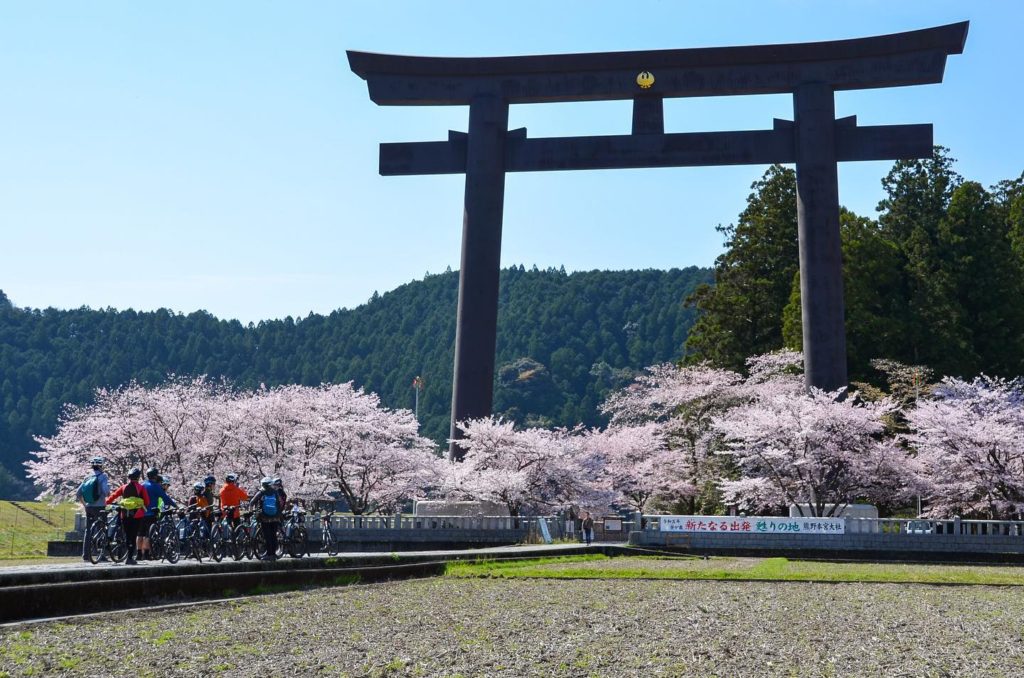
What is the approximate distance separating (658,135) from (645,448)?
1619cm

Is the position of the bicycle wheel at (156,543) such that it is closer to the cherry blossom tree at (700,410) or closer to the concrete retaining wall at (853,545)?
the concrete retaining wall at (853,545)

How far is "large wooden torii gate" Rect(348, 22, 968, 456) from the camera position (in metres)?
42.1

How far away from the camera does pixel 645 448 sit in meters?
54.0

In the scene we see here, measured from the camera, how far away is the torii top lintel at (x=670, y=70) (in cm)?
4162

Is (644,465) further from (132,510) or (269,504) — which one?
(132,510)

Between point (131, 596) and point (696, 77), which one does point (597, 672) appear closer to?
point (131, 596)

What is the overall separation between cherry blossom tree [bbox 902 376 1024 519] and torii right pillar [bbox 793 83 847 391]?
3538mm


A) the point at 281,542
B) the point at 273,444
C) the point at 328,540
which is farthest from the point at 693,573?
the point at 273,444

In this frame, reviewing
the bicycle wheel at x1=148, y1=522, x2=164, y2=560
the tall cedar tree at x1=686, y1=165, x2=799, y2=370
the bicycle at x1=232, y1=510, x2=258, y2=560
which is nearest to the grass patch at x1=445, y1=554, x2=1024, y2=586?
the bicycle at x1=232, y1=510, x2=258, y2=560

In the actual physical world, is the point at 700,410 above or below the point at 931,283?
below

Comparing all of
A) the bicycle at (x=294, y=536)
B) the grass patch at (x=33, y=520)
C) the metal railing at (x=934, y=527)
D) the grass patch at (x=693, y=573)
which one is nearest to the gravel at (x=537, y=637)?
the grass patch at (x=693, y=573)

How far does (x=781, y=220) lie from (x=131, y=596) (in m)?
51.8

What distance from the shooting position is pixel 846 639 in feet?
39.7

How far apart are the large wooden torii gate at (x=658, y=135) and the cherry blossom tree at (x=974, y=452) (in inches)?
146
